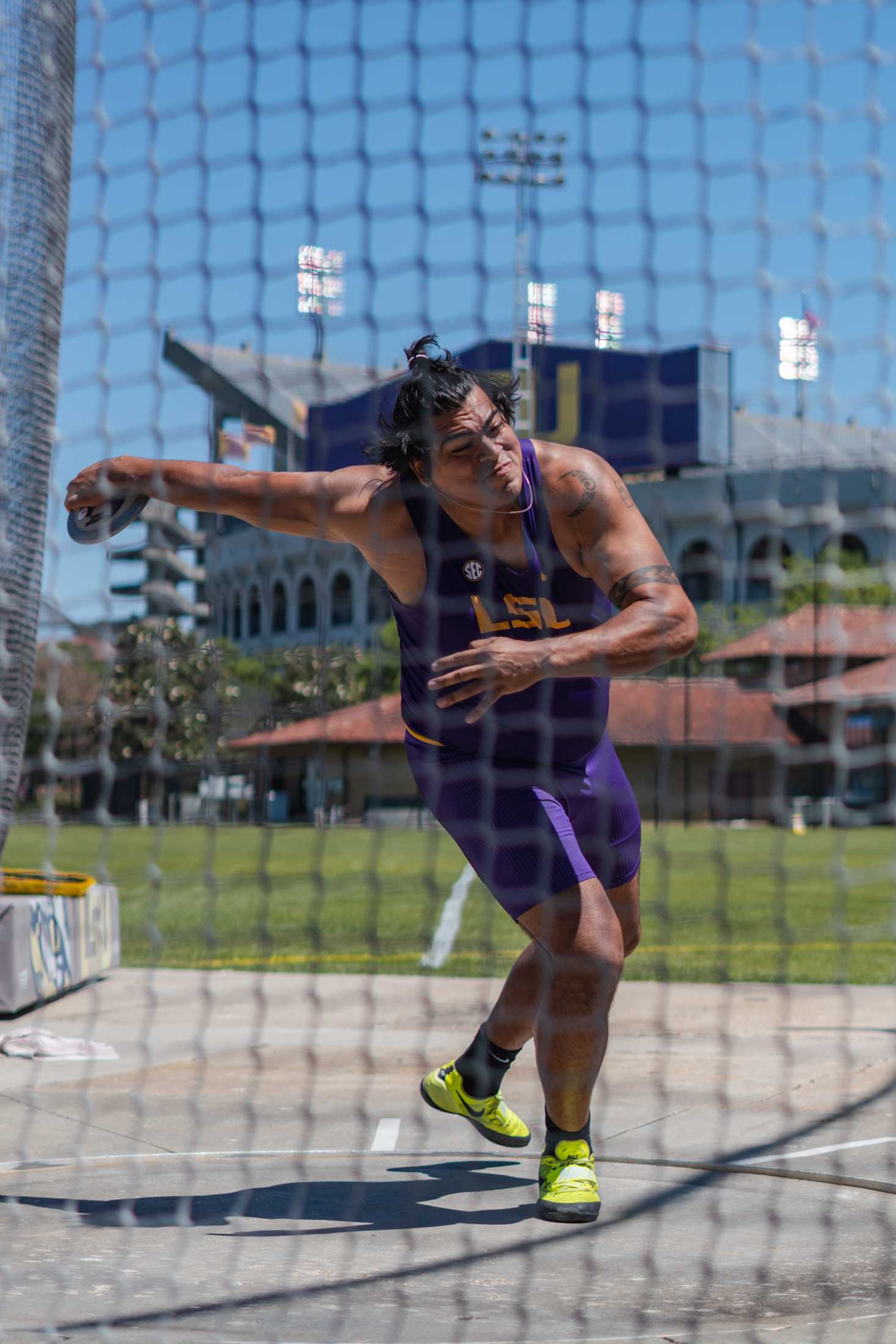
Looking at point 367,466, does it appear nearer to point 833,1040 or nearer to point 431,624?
point 431,624

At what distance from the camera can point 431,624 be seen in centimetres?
370

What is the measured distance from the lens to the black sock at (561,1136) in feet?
11.8

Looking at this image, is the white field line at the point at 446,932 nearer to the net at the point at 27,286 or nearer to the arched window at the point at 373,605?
the arched window at the point at 373,605

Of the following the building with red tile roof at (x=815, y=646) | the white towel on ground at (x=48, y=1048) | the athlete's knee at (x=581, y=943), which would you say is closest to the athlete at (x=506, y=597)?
the athlete's knee at (x=581, y=943)

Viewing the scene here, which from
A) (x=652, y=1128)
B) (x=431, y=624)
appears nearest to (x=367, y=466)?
(x=431, y=624)

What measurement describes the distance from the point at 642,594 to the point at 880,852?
2312cm

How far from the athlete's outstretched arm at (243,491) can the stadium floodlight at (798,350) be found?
1109 millimetres

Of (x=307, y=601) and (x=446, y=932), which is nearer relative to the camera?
(x=446, y=932)

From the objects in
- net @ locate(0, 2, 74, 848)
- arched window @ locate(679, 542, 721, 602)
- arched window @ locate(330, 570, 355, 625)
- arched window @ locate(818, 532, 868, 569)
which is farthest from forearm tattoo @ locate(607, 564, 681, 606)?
arched window @ locate(818, 532, 868, 569)

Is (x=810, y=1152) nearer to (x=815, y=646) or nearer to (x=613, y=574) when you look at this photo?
(x=613, y=574)

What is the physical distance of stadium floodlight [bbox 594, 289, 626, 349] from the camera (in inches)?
154

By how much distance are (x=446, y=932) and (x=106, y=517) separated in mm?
8067

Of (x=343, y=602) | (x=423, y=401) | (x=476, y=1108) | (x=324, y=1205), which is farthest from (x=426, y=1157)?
(x=343, y=602)

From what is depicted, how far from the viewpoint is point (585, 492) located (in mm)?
3586
